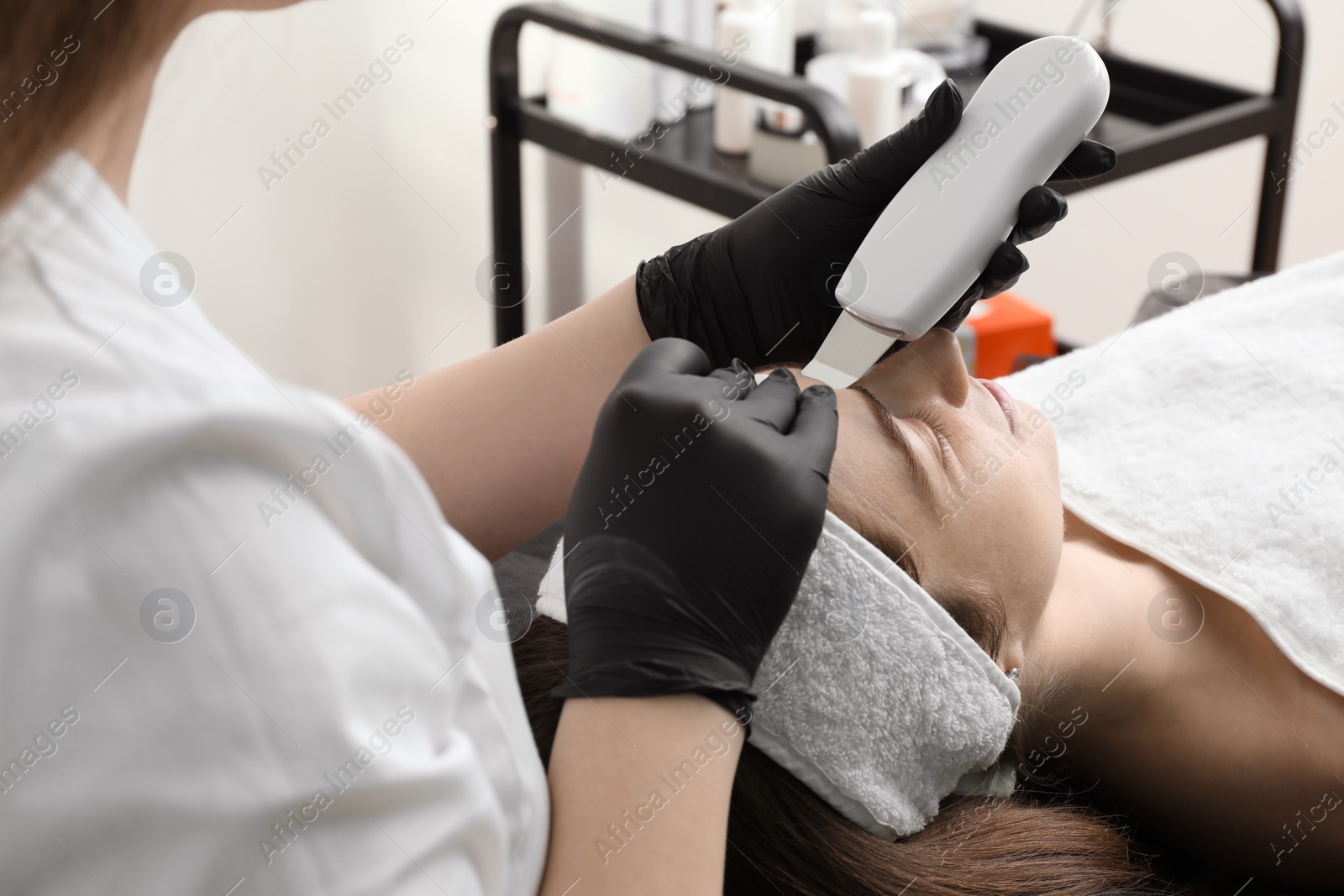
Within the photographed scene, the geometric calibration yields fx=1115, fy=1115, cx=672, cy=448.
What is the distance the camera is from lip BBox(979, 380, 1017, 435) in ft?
3.03

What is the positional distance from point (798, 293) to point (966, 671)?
1.12 feet

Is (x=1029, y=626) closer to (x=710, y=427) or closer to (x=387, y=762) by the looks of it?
(x=710, y=427)

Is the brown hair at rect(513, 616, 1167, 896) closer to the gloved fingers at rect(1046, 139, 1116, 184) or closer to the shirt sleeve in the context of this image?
the shirt sleeve

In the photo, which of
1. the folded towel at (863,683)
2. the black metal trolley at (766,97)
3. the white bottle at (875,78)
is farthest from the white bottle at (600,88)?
the folded towel at (863,683)

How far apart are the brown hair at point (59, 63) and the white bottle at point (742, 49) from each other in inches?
44.0

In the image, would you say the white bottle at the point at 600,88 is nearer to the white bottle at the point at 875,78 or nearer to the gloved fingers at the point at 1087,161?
the white bottle at the point at 875,78

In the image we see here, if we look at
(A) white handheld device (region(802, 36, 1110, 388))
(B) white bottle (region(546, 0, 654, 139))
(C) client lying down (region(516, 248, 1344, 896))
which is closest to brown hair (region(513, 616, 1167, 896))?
(C) client lying down (region(516, 248, 1344, 896))

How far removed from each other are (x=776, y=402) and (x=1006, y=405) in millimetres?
283

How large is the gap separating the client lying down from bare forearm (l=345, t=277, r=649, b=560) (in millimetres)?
167

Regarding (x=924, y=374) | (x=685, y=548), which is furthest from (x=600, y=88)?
(x=685, y=548)

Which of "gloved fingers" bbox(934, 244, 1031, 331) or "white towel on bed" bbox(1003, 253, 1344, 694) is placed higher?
"gloved fingers" bbox(934, 244, 1031, 331)

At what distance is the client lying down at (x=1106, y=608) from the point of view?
78 centimetres

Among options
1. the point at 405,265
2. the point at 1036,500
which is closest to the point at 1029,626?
the point at 1036,500

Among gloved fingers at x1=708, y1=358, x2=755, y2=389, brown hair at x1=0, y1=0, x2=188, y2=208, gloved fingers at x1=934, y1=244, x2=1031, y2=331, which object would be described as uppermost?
brown hair at x1=0, y1=0, x2=188, y2=208
